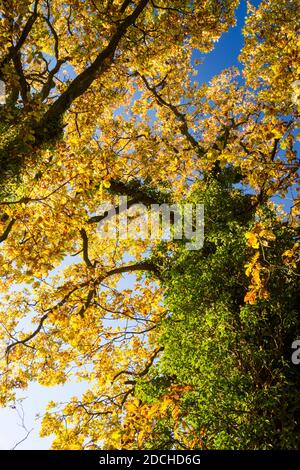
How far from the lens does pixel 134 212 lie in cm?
1373

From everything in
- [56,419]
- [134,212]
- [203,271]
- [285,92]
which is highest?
[134,212]

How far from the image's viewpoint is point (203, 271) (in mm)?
8461

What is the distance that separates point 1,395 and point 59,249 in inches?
258

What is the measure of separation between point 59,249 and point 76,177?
9.13 ft

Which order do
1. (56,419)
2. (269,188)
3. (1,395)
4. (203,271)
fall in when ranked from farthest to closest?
(1,395) < (56,419) < (203,271) < (269,188)

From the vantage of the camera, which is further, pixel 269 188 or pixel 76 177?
pixel 76 177

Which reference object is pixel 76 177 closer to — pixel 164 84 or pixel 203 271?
pixel 203 271

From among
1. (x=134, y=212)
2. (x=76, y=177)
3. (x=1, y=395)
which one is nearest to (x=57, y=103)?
(x=76, y=177)

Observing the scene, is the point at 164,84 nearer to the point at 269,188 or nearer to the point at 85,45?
the point at 85,45

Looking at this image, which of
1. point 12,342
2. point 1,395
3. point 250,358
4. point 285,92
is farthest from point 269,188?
point 1,395

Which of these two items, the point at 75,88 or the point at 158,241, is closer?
the point at 75,88

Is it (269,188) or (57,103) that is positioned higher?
(57,103)

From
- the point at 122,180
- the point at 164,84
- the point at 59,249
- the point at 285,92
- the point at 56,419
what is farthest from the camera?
the point at 164,84

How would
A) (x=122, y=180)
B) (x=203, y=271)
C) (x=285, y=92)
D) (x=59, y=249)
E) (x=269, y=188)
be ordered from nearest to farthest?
(x=269, y=188)
(x=285, y=92)
(x=203, y=271)
(x=59, y=249)
(x=122, y=180)
